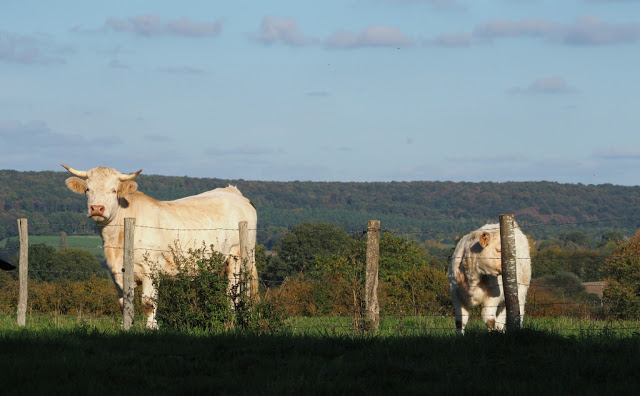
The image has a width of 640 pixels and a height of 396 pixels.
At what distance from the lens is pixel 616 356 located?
A: 8008 mm

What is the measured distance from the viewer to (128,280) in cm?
1132

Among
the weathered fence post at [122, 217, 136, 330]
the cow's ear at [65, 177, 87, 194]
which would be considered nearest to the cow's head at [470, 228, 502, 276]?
the weathered fence post at [122, 217, 136, 330]

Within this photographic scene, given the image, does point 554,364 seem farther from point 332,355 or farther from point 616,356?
point 332,355

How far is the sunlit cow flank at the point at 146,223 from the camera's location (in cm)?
1279

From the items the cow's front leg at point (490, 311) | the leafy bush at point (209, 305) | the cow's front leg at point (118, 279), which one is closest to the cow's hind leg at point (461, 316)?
the cow's front leg at point (490, 311)

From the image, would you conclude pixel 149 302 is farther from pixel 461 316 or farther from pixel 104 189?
pixel 461 316

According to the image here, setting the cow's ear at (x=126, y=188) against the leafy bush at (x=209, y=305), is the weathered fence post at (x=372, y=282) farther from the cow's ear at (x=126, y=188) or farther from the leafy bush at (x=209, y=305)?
the cow's ear at (x=126, y=188)

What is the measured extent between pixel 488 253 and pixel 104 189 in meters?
6.29

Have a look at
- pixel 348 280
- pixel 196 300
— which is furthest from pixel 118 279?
pixel 348 280

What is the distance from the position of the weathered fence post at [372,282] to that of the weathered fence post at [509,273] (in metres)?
1.67

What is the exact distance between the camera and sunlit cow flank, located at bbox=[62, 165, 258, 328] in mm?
12789

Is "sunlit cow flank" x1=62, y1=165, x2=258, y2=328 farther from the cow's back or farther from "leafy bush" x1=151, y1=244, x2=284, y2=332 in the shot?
"leafy bush" x1=151, y1=244, x2=284, y2=332

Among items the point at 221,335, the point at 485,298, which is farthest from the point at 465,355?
the point at 485,298

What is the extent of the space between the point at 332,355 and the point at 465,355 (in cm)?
138
